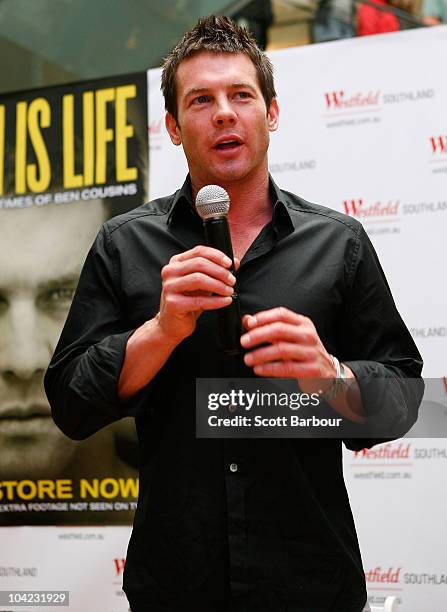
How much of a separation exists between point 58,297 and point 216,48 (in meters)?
2.22

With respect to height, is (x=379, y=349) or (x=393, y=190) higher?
(x=393, y=190)

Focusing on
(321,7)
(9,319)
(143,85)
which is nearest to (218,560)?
(9,319)

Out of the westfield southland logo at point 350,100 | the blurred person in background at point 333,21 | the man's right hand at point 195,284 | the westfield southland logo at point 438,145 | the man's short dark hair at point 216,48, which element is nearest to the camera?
the man's right hand at point 195,284

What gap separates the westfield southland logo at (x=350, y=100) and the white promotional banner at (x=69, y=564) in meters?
2.13

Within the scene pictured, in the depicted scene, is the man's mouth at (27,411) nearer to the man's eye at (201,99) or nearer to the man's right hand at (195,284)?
the man's eye at (201,99)

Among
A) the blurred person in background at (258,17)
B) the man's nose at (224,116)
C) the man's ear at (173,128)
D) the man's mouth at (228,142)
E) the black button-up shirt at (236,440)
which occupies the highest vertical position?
the blurred person in background at (258,17)

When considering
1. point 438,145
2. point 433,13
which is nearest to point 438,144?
point 438,145

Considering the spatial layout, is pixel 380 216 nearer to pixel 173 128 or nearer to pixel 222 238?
pixel 173 128

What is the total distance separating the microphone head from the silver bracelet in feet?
1.06

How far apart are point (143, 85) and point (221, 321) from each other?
2.66 m

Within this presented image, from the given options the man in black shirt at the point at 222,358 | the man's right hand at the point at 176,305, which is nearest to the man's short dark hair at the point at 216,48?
the man in black shirt at the point at 222,358

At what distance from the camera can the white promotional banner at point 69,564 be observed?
3.37 m

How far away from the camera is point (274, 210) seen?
5.22 ft

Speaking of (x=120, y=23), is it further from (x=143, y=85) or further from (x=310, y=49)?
(x=310, y=49)
